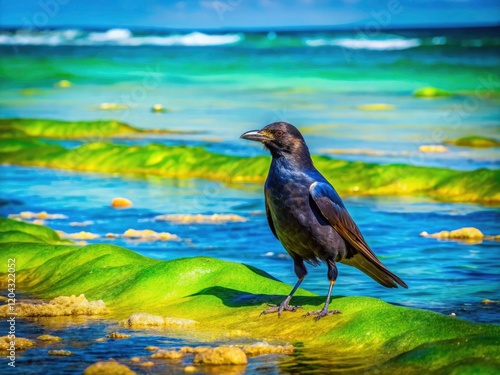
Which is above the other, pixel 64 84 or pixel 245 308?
pixel 64 84

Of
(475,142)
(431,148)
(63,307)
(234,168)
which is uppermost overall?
(475,142)

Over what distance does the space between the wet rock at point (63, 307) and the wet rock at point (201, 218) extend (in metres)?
4.85

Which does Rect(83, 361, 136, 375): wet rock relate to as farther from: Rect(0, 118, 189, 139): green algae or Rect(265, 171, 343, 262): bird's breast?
Rect(0, 118, 189, 139): green algae

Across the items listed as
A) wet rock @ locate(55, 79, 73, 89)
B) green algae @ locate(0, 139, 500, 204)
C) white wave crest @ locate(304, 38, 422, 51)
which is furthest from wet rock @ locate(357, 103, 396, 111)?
white wave crest @ locate(304, 38, 422, 51)

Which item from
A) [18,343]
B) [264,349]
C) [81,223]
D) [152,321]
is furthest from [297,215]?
[81,223]

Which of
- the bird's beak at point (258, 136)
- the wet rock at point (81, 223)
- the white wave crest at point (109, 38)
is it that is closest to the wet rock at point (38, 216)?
the wet rock at point (81, 223)

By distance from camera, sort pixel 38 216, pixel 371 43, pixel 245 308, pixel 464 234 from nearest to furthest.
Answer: pixel 245 308, pixel 464 234, pixel 38 216, pixel 371 43

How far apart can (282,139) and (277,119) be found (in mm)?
16352

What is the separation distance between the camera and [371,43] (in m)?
51.6

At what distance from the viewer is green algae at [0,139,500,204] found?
14.5 meters

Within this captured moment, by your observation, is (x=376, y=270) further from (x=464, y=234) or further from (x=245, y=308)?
(x=464, y=234)

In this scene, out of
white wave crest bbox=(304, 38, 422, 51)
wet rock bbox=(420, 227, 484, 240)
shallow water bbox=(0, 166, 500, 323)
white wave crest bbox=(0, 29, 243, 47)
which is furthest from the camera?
white wave crest bbox=(0, 29, 243, 47)

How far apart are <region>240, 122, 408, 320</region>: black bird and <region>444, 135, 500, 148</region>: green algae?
12165 millimetres

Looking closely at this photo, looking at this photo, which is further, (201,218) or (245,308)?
(201,218)
